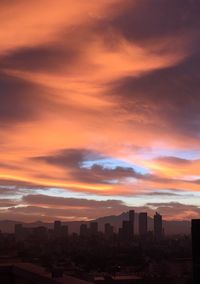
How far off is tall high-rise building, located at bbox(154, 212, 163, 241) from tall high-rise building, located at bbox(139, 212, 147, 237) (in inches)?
9.6

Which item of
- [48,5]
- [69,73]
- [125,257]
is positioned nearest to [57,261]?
[125,257]

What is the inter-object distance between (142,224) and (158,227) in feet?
3.76

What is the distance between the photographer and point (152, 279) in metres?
4.10

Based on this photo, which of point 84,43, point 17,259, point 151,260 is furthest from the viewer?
point 17,259

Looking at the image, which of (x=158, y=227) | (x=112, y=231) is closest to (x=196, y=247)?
(x=158, y=227)

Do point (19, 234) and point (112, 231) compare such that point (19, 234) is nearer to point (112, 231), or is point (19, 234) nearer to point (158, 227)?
point (112, 231)

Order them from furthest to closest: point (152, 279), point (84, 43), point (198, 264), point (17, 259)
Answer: point (17, 259) → point (84, 43) → point (152, 279) → point (198, 264)

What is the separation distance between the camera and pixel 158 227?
1026 cm

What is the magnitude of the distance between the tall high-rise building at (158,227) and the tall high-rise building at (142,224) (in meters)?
0.24

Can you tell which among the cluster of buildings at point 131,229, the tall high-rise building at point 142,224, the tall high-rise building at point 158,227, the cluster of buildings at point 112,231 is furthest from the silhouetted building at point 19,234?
the tall high-rise building at point 158,227

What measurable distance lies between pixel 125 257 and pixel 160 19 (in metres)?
3.05

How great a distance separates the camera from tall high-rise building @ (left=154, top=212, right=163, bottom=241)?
8689 mm

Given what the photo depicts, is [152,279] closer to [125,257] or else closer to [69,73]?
[125,257]

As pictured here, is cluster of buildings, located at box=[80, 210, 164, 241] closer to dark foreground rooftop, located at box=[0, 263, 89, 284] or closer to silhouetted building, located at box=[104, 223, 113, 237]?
silhouetted building, located at box=[104, 223, 113, 237]
